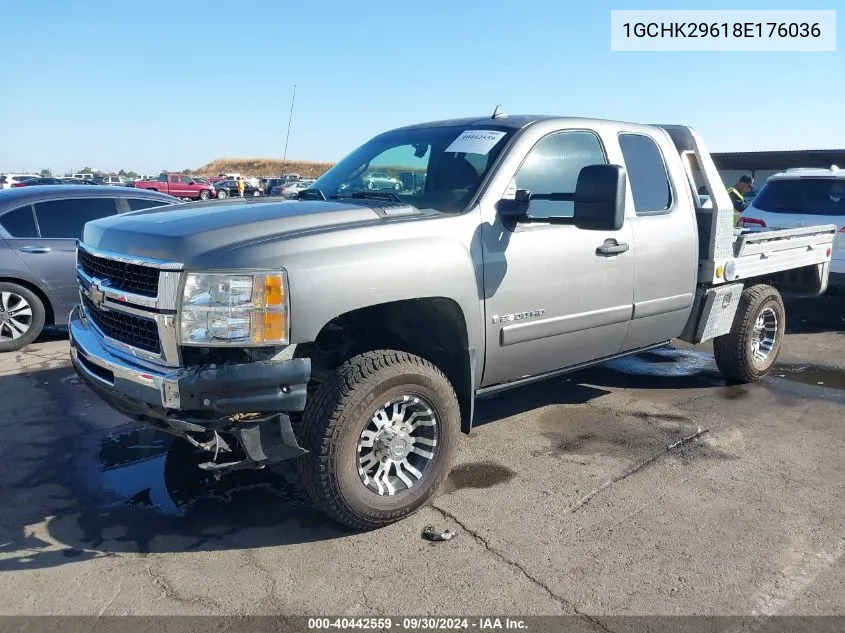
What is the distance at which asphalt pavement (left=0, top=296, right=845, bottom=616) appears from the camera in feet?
9.54

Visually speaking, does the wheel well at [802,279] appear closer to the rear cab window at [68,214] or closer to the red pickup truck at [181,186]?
the rear cab window at [68,214]

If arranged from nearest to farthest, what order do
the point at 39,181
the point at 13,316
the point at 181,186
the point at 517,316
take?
the point at 517,316 < the point at 13,316 < the point at 39,181 < the point at 181,186

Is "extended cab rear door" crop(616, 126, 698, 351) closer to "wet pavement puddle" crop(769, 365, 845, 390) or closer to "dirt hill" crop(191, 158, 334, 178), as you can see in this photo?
"wet pavement puddle" crop(769, 365, 845, 390)

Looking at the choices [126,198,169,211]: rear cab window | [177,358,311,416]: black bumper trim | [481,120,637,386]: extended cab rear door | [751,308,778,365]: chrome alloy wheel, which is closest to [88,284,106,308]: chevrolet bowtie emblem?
[177,358,311,416]: black bumper trim

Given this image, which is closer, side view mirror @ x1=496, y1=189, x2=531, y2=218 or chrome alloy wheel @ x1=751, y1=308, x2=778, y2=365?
side view mirror @ x1=496, y1=189, x2=531, y2=218

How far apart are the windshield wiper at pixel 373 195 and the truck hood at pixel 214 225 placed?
0.77 ft

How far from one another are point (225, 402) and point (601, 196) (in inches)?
81.5

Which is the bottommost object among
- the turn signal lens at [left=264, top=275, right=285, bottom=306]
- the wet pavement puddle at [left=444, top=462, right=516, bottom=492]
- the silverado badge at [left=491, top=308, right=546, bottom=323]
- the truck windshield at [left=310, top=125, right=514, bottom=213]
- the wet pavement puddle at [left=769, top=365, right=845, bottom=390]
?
the wet pavement puddle at [left=769, top=365, right=845, bottom=390]

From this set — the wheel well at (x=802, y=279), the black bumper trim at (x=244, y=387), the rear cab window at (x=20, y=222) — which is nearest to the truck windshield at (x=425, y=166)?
the black bumper trim at (x=244, y=387)

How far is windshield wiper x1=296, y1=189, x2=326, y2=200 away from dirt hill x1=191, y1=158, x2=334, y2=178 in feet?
278

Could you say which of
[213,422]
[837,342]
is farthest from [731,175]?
[213,422]

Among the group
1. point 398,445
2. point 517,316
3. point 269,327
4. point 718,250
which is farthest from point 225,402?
point 718,250

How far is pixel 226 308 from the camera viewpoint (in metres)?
2.89

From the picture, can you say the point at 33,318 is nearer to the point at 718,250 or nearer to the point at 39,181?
the point at 718,250
